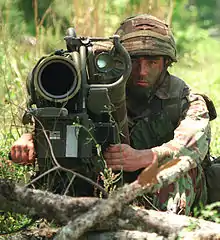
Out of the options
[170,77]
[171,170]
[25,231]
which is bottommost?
[25,231]

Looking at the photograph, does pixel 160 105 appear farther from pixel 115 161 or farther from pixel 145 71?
pixel 115 161

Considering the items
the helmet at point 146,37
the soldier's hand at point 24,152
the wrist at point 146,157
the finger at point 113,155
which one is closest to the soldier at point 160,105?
the helmet at point 146,37

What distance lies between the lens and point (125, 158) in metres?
4.53

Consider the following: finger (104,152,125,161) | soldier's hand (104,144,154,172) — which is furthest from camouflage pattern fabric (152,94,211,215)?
finger (104,152,125,161)

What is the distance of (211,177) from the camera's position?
5363mm

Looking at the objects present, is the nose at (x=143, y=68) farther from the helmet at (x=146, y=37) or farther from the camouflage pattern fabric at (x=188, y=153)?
the camouflage pattern fabric at (x=188, y=153)

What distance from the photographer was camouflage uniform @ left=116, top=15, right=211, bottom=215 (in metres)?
4.95

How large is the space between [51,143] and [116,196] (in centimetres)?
67

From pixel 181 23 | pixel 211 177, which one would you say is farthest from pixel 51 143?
pixel 181 23

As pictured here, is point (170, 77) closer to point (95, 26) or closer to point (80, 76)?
point (80, 76)

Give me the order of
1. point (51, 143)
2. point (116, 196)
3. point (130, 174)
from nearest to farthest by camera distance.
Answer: point (116, 196), point (51, 143), point (130, 174)

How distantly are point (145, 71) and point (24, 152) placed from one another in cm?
102

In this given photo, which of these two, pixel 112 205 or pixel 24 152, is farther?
pixel 24 152

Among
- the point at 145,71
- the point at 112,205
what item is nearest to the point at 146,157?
the point at 145,71
